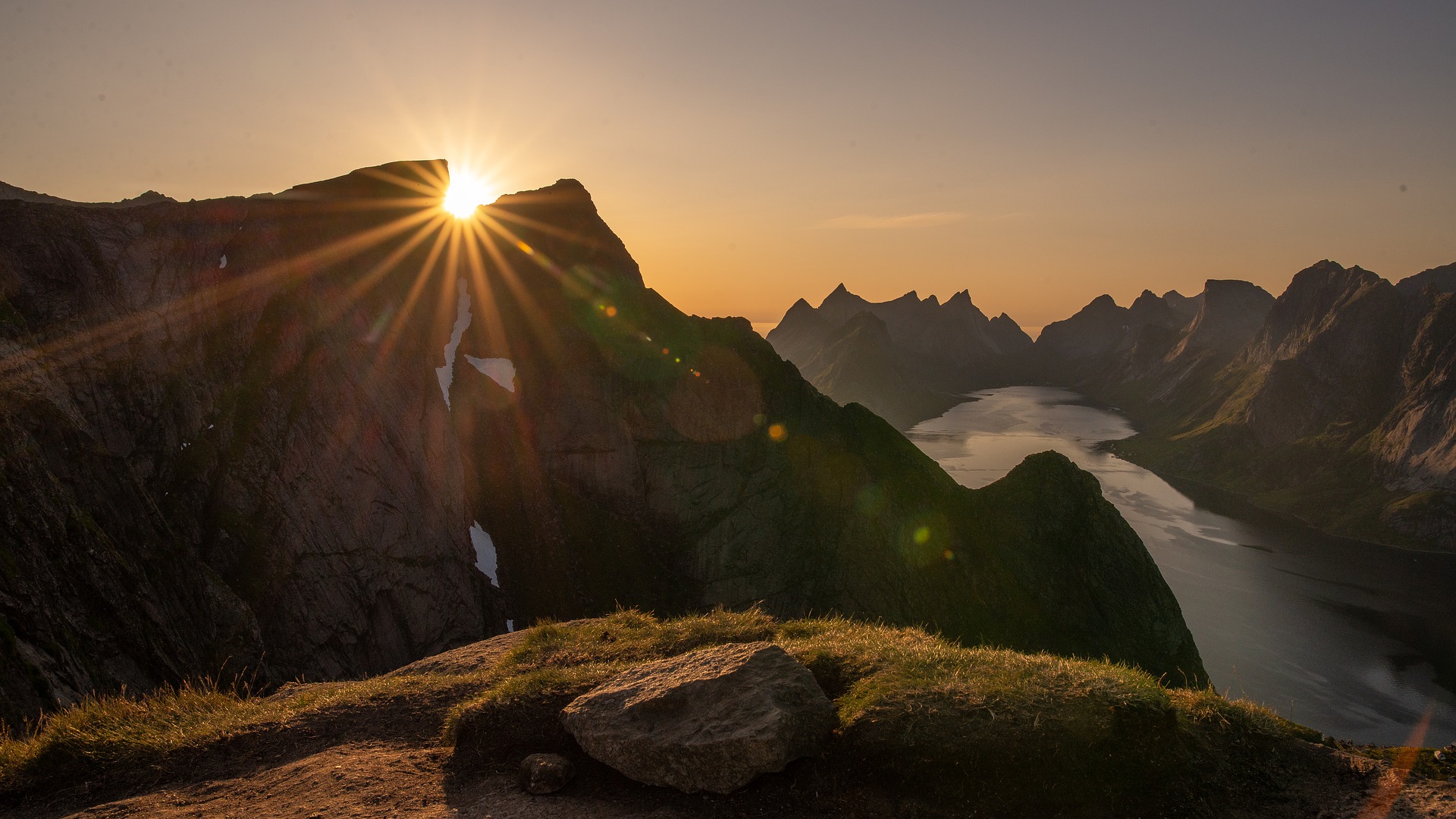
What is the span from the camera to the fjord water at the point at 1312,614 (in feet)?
202

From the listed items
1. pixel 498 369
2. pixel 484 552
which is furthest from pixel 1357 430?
pixel 484 552

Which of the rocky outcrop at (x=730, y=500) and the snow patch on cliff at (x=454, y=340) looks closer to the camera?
the rocky outcrop at (x=730, y=500)

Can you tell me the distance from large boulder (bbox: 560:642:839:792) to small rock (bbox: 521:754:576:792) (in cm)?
38

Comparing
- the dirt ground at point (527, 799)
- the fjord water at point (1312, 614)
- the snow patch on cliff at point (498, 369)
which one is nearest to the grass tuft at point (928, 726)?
the dirt ground at point (527, 799)

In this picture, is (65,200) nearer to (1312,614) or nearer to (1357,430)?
(1312,614)

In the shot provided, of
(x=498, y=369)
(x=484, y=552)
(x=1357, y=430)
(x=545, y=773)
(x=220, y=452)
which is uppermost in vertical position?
(x=498, y=369)

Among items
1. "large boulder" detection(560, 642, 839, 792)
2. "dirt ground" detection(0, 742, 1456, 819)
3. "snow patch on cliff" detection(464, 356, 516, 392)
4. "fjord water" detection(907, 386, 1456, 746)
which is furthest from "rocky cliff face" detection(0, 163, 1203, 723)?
"fjord water" detection(907, 386, 1456, 746)

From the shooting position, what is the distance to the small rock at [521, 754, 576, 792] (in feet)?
30.2

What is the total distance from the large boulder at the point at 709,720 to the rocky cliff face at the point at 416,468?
19.1 metres

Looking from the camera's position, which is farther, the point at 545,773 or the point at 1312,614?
the point at 1312,614

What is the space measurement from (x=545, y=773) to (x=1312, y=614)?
105077 millimetres

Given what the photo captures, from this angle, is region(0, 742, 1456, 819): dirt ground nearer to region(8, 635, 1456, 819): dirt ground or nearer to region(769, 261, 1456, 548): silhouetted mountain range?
region(8, 635, 1456, 819): dirt ground

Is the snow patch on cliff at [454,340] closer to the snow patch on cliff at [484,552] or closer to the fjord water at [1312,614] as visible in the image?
the snow patch on cliff at [484,552]

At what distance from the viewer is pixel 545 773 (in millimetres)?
9320
